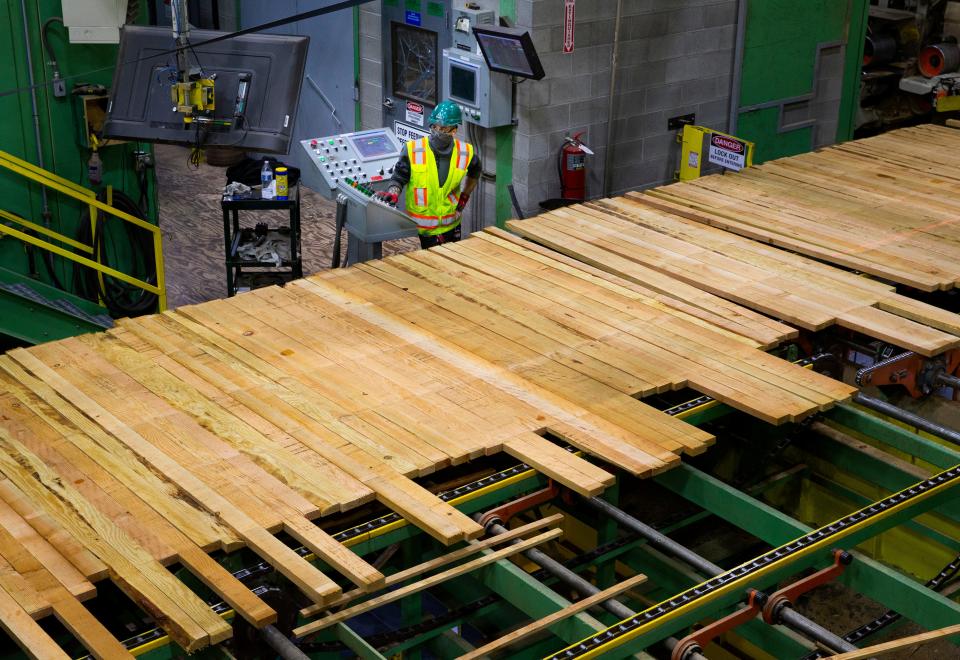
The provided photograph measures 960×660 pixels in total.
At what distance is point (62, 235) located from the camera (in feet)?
32.1

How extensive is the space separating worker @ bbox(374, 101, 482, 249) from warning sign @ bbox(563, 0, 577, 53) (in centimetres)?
189

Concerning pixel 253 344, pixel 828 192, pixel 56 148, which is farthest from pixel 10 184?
pixel 828 192

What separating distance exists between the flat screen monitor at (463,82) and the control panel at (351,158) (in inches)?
35.9

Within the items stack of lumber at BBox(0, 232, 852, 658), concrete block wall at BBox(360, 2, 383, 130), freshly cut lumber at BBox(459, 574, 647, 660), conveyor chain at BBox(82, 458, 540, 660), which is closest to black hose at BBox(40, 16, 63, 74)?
stack of lumber at BBox(0, 232, 852, 658)

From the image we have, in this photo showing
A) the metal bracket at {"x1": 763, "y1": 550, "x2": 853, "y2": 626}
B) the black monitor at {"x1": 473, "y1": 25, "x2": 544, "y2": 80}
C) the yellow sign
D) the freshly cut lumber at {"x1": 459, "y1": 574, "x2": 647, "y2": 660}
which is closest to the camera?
the freshly cut lumber at {"x1": 459, "y1": 574, "x2": 647, "y2": 660}

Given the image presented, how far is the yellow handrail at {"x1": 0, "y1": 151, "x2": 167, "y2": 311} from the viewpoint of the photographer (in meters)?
9.20

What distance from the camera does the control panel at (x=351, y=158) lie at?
9.67 meters

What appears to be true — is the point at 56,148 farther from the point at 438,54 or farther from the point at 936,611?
the point at 936,611

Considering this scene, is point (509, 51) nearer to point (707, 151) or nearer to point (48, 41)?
point (707, 151)

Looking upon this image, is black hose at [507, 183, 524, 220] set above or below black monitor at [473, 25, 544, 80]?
below

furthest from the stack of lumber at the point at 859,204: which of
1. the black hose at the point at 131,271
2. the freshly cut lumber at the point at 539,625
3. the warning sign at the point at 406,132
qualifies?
the black hose at the point at 131,271

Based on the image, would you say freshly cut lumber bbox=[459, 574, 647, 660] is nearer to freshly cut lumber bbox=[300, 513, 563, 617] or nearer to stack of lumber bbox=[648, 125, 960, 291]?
freshly cut lumber bbox=[300, 513, 563, 617]

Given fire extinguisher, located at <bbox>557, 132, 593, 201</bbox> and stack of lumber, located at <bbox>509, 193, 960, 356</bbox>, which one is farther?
fire extinguisher, located at <bbox>557, 132, 593, 201</bbox>

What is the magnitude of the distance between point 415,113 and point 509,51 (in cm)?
242
